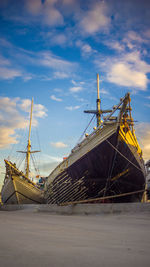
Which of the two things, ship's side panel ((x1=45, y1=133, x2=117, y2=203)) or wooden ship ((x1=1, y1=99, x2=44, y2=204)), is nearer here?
ship's side panel ((x1=45, y1=133, x2=117, y2=203))

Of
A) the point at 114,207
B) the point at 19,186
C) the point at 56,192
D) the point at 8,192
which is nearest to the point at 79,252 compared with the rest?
the point at 114,207

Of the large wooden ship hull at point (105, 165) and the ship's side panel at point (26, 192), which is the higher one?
the large wooden ship hull at point (105, 165)

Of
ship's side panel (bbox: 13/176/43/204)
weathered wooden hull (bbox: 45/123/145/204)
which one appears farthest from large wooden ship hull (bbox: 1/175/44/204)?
weathered wooden hull (bbox: 45/123/145/204)

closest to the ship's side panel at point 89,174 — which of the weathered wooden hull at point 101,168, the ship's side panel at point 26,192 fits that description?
the weathered wooden hull at point 101,168

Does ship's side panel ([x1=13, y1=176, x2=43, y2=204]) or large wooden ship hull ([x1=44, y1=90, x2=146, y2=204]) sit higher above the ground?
large wooden ship hull ([x1=44, y1=90, x2=146, y2=204])

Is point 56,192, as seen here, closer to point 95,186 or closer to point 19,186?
point 95,186

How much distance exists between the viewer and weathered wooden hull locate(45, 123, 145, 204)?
9.39m

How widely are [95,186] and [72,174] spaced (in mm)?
1556

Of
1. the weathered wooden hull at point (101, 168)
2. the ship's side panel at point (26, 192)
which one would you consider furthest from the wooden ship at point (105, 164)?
the ship's side panel at point (26, 192)

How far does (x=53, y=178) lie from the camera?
1262cm

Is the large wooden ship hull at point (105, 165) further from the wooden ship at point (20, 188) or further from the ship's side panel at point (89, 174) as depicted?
the wooden ship at point (20, 188)

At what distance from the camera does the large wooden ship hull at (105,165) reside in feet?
30.6

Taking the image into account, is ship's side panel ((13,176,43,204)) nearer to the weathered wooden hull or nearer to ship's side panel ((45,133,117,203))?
the weathered wooden hull

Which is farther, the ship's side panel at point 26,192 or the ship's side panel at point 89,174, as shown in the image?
the ship's side panel at point 26,192
